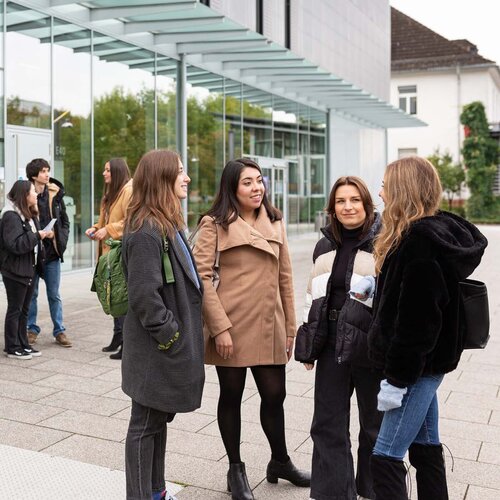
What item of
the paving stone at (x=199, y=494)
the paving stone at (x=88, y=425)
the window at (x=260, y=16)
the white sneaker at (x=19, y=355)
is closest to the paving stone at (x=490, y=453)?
the paving stone at (x=199, y=494)

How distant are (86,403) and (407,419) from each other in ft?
10.7

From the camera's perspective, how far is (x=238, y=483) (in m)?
3.89

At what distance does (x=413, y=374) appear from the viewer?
2.93 meters

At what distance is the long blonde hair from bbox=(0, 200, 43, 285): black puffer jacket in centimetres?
467

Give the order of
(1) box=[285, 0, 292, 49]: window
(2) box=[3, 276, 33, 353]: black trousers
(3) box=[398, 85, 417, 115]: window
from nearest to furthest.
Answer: (2) box=[3, 276, 33, 353]: black trousers
(1) box=[285, 0, 292, 49]: window
(3) box=[398, 85, 417, 115]: window

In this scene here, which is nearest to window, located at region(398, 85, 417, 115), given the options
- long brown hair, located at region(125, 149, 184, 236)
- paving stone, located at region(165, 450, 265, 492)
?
paving stone, located at region(165, 450, 265, 492)

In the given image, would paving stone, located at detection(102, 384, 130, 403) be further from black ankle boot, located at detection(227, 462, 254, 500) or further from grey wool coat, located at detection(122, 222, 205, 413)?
grey wool coat, located at detection(122, 222, 205, 413)

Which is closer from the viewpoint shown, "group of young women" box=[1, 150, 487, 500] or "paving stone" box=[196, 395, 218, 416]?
"group of young women" box=[1, 150, 487, 500]

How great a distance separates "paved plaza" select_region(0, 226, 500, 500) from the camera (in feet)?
13.4

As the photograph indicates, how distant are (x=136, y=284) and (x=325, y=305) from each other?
97 centimetres

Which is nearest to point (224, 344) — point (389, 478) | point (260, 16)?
point (389, 478)

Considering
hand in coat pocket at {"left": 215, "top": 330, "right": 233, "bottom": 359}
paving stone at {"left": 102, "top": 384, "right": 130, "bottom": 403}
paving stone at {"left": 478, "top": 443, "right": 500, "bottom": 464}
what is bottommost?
paving stone at {"left": 478, "top": 443, "right": 500, "bottom": 464}

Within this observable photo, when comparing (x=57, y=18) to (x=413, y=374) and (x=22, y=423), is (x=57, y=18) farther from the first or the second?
(x=413, y=374)

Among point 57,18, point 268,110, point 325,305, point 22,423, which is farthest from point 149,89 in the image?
point 325,305
